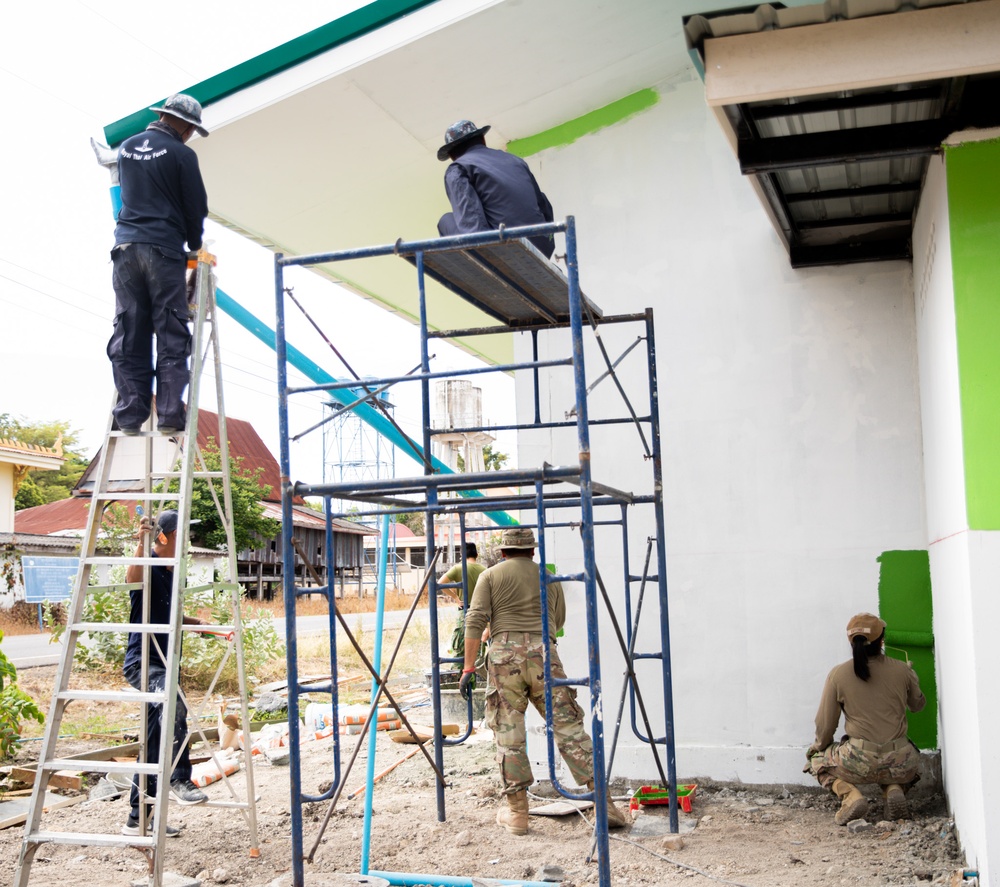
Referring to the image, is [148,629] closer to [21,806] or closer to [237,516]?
[21,806]

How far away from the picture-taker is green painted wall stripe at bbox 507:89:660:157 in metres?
6.89

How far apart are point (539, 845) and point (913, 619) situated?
9.08 feet

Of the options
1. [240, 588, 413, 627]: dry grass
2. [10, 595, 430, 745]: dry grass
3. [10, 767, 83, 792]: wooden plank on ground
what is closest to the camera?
[10, 767, 83, 792]: wooden plank on ground

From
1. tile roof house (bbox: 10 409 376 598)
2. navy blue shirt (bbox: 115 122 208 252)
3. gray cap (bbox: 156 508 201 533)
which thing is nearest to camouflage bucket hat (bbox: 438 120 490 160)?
navy blue shirt (bbox: 115 122 208 252)

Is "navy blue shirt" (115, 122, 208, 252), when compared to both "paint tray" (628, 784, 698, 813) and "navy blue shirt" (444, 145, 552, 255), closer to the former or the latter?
"navy blue shirt" (444, 145, 552, 255)

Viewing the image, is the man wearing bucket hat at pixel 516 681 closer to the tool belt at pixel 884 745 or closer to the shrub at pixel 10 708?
the tool belt at pixel 884 745

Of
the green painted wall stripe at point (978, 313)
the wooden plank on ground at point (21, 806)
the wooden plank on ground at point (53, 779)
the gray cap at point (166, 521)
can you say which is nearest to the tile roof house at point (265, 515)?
the wooden plank on ground at point (53, 779)

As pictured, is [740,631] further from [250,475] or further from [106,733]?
[250,475]

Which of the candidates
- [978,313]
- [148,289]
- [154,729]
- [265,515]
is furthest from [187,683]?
[265,515]

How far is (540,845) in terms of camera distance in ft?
17.6

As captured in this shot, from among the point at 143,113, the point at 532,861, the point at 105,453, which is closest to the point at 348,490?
the point at 105,453

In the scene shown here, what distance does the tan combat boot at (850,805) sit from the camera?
549cm

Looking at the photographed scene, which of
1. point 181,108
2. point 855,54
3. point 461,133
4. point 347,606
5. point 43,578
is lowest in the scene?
point 347,606

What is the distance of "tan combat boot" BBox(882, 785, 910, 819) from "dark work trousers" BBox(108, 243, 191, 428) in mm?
4469
